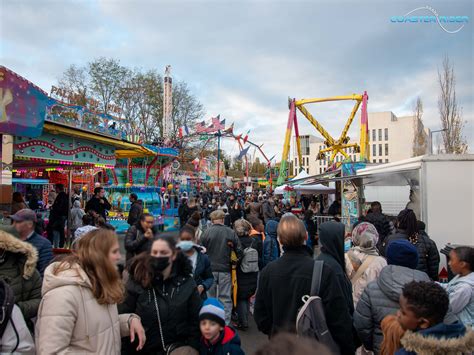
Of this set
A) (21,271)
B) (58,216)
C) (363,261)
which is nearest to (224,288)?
(363,261)

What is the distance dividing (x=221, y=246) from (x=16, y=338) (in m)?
3.12

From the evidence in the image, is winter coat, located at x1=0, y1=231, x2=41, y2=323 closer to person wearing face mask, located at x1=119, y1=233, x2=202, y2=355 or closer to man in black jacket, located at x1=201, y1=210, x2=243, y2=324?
person wearing face mask, located at x1=119, y1=233, x2=202, y2=355

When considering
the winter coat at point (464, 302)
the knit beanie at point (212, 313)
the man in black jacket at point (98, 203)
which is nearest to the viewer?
the knit beanie at point (212, 313)

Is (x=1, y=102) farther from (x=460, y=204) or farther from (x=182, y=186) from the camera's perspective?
(x=182, y=186)

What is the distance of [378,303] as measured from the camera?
98.7 inches

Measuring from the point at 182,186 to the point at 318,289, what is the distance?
2862cm

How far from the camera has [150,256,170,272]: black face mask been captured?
2273 mm

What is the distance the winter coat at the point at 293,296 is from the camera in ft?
7.73

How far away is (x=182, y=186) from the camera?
1198 inches

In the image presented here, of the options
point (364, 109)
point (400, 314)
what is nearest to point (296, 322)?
point (400, 314)

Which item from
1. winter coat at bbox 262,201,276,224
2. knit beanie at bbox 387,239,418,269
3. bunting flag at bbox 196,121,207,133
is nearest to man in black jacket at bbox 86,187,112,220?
winter coat at bbox 262,201,276,224

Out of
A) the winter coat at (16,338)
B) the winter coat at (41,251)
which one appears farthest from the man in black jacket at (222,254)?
the winter coat at (16,338)

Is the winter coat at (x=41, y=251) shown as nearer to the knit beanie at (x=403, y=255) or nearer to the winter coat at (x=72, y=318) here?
the winter coat at (x=72, y=318)

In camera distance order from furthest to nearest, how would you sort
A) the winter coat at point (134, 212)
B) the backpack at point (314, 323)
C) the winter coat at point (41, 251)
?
the winter coat at point (134, 212) < the winter coat at point (41, 251) < the backpack at point (314, 323)
